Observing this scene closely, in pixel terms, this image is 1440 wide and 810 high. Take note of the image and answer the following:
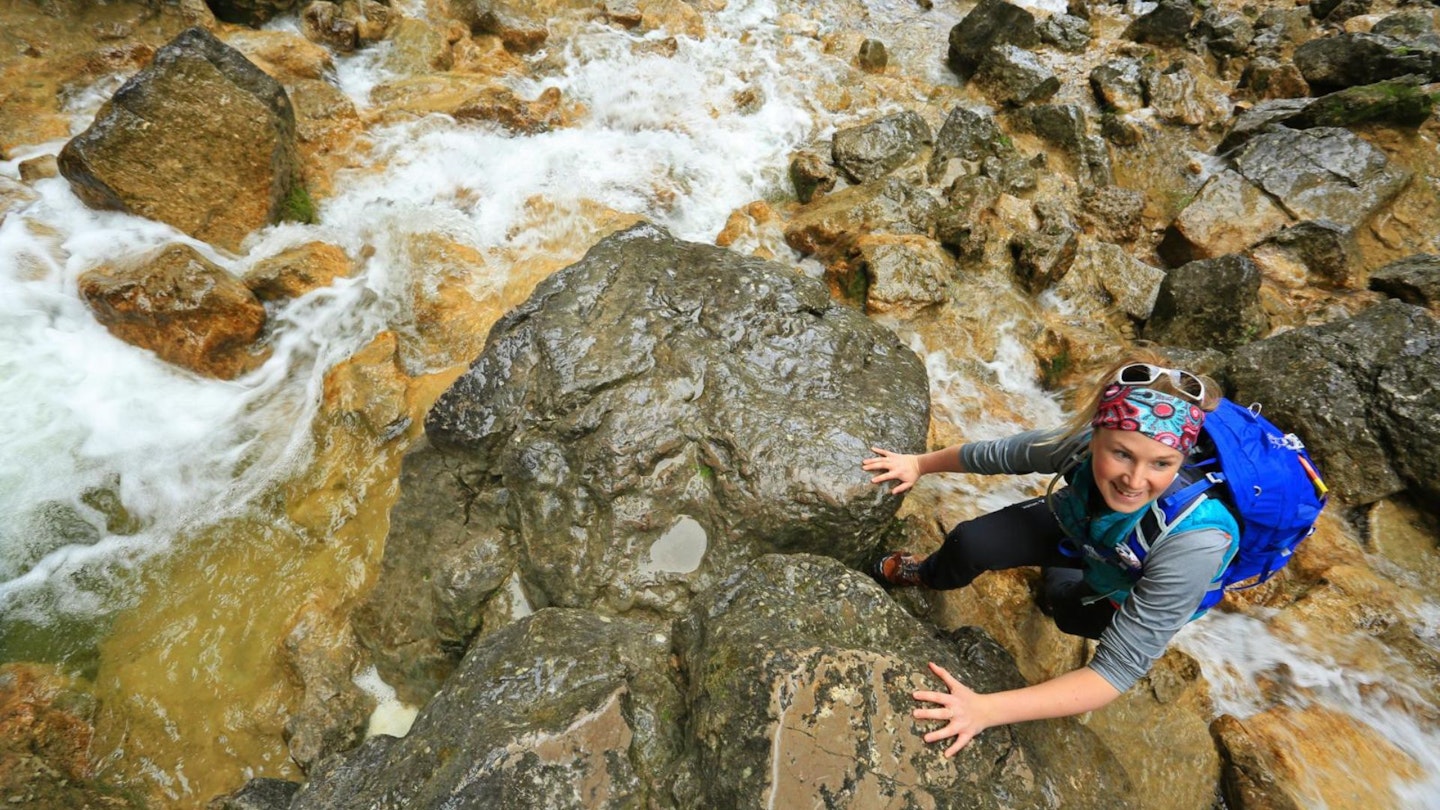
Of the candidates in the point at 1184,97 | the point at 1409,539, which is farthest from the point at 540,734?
the point at 1184,97

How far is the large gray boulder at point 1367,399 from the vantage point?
173 inches

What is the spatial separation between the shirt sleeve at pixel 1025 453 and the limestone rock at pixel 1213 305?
4.49m

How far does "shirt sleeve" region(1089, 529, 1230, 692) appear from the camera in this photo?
203 centimetres

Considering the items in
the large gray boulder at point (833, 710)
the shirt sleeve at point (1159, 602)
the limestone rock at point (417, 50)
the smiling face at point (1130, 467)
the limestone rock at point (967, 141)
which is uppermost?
the smiling face at point (1130, 467)

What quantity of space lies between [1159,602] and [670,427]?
6.96 ft

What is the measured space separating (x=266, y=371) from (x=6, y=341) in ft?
6.15

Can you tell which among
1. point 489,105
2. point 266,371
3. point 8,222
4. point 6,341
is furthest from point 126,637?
point 489,105

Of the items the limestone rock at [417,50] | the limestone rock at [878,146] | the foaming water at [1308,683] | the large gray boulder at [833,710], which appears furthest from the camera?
the limestone rock at [417,50]

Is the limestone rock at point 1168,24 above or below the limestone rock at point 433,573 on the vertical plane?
above

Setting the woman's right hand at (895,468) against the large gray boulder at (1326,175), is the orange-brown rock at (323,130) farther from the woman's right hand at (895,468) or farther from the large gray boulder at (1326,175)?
the large gray boulder at (1326,175)

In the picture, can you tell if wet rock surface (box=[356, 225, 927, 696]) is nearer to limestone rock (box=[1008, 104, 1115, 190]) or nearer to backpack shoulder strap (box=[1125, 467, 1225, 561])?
backpack shoulder strap (box=[1125, 467, 1225, 561])

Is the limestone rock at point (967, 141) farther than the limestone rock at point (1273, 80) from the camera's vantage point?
No

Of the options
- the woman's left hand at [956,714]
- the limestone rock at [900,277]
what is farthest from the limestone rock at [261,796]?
the limestone rock at [900,277]

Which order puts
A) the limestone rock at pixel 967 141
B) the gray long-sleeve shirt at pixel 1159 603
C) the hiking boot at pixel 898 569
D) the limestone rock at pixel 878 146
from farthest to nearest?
the limestone rock at pixel 967 141 < the limestone rock at pixel 878 146 < the hiking boot at pixel 898 569 < the gray long-sleeve shirt at pixel 1159 603
